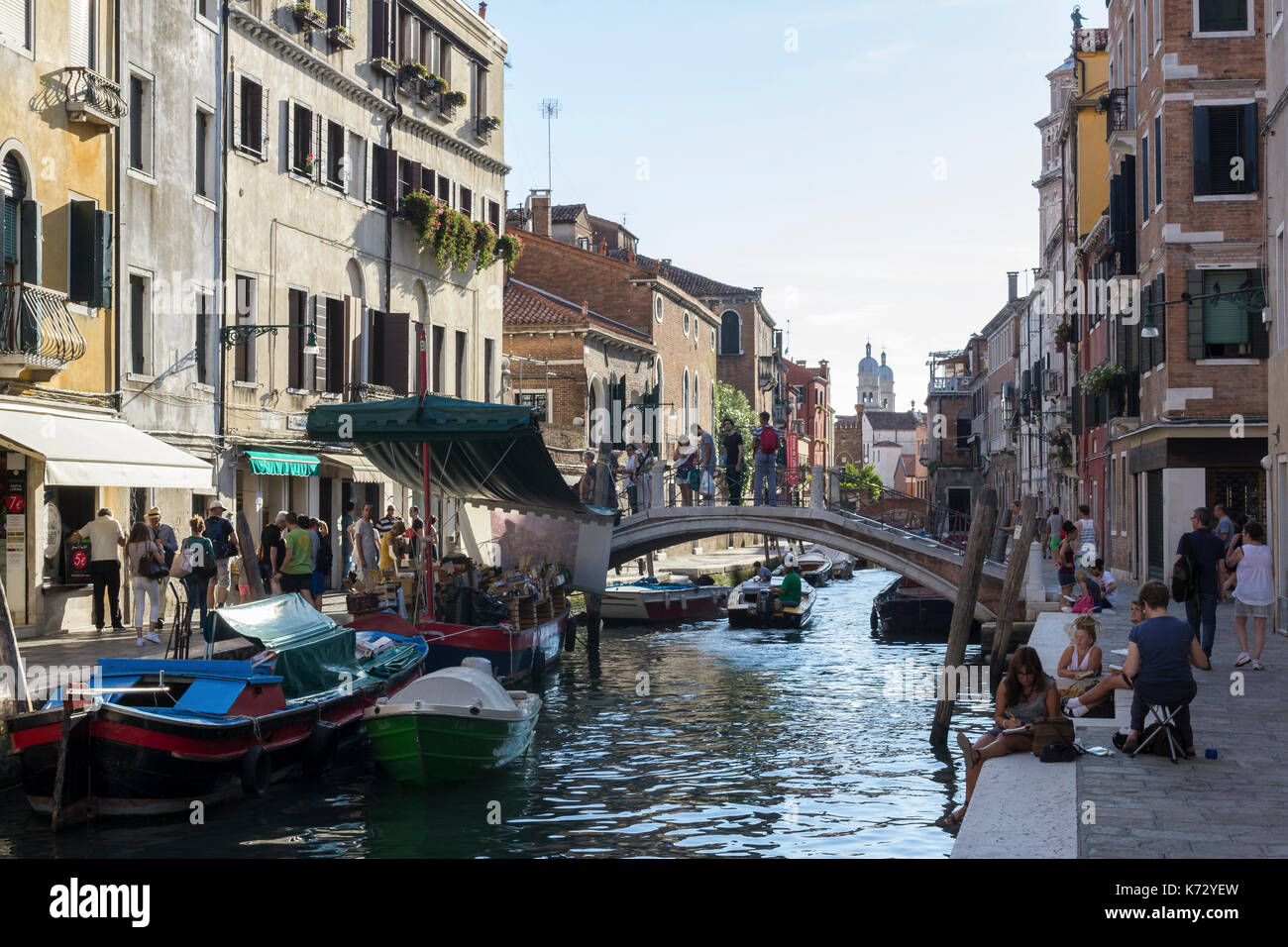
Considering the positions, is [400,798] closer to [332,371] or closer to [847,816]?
[847,816]

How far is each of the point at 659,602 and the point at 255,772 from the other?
61.9ft

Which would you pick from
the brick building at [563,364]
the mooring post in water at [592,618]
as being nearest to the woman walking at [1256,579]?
the mooring post in water at [592,618]

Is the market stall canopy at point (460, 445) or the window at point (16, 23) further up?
the window at point (16, 23)

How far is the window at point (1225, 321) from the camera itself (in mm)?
20938

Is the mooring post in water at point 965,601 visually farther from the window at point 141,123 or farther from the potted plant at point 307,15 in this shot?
the potted plant at point 307,15

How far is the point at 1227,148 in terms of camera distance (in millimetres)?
21125

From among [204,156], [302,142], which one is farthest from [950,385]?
[204,156]

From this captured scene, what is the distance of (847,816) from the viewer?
1184 cm

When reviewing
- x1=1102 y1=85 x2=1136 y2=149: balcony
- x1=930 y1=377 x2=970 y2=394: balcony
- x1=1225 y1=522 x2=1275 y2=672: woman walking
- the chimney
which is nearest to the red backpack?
x1=1102 y1=85 x2=1136 y2=149: balcony

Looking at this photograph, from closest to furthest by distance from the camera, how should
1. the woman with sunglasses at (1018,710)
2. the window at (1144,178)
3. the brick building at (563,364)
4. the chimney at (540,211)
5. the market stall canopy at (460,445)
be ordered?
the woman with sunglasses at (1018,710), the market stall canopy at (460,445), the window at (1144,178), the brick building at (563,364), the chimney at (540,211)

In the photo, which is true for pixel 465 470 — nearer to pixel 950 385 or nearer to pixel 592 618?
pixel 592 618

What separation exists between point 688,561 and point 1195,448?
24.3m

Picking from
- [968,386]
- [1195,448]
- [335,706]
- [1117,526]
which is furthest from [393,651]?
[968,386]

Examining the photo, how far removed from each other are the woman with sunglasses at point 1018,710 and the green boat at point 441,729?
14.4 ft
